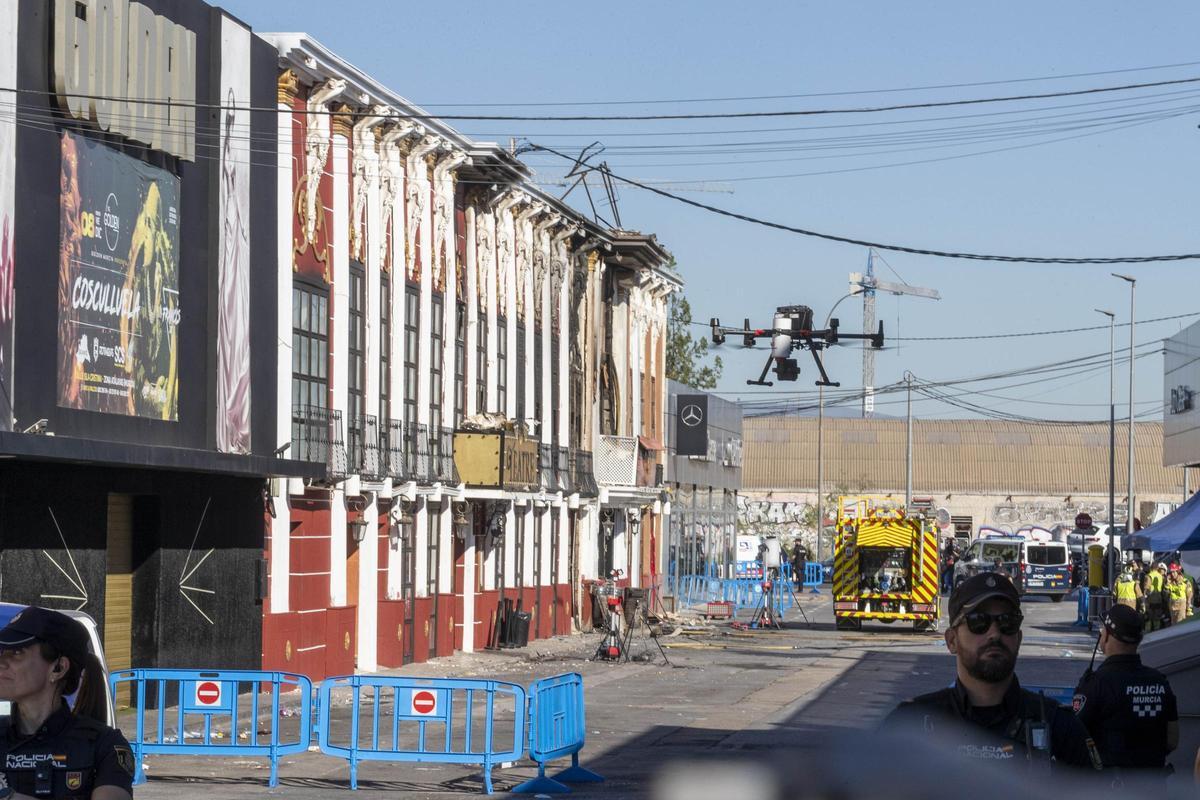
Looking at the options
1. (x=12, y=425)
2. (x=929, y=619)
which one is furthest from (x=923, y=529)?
(x=12, y=425)

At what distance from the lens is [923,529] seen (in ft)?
152

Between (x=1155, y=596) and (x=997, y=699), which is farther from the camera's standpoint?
(x=1155, y=596)

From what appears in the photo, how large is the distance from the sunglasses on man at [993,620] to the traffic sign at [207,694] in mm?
13045

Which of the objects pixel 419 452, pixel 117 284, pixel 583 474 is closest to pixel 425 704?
pixel 117 284

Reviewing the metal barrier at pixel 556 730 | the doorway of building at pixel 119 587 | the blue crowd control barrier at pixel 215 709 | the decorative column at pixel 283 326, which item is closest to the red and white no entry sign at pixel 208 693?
the blue crowd control barrier at pixel 215 709

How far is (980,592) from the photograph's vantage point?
17.3 ft

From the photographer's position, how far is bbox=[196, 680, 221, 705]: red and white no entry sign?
56.8ft

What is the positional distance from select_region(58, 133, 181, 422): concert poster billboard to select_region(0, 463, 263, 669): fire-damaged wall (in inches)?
39.5

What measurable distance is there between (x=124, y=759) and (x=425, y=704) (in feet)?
38.1

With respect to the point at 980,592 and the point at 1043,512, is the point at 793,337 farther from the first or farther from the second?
the point at 1043,512

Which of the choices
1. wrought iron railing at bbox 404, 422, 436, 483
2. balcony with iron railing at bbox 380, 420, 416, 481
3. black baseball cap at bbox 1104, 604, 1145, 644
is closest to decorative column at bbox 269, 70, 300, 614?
balcony with iron railing at bbox 380, 420, 416, 481

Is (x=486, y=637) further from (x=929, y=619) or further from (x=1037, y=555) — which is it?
(x=1037, y=555)

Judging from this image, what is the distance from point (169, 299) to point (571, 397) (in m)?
22.0

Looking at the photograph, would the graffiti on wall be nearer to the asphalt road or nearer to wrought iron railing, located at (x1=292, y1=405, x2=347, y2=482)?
the asphalt road
